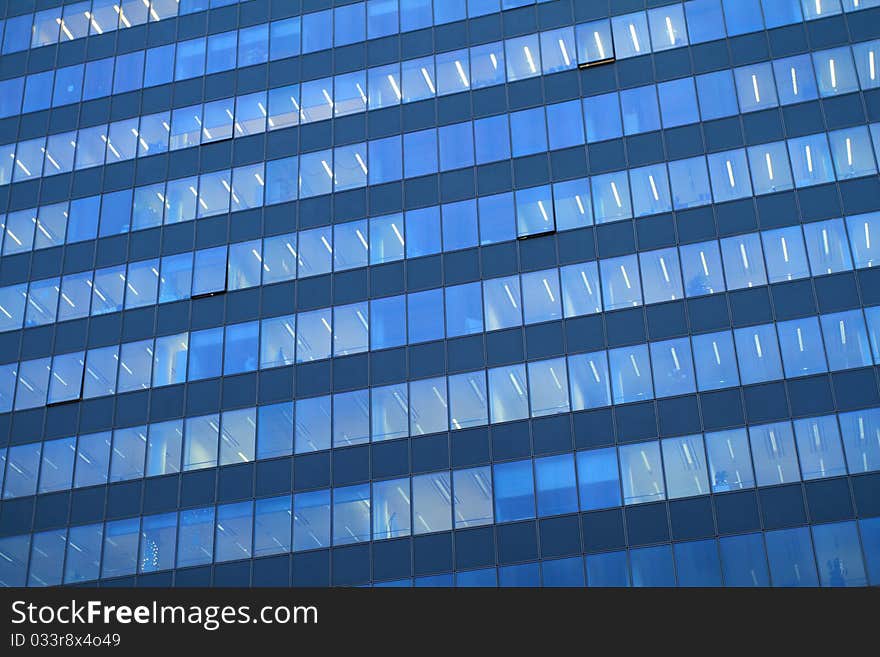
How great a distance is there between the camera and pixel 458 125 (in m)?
51.6

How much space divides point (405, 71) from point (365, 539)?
19.9 meters

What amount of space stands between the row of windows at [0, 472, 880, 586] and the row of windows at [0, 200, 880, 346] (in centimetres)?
608

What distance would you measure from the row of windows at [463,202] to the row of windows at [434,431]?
623 centimetres

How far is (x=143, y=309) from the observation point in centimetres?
5191

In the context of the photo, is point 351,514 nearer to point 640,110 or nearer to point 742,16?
point 640,110

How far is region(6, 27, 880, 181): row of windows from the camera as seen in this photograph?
48312mm

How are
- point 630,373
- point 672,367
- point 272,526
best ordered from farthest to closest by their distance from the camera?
1. point 272,526
2. point 630,373
3. point 672,367

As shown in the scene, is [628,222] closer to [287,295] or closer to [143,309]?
[287,295]

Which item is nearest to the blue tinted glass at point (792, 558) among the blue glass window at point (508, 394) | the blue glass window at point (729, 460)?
the blue glass window at point (729, 460)

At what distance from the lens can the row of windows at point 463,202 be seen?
47.0 meters

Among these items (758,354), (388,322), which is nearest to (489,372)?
(388,322)

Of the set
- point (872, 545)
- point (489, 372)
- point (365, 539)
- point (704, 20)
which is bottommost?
point (872, 545)

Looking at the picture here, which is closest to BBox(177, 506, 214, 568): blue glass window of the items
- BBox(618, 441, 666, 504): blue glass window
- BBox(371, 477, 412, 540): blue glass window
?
BBox(371, 477, 412, 540): blue glass window

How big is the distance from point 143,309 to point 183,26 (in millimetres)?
13967
